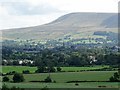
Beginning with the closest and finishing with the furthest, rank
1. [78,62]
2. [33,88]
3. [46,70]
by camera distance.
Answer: [33,88]
[46,70]
[78,62]

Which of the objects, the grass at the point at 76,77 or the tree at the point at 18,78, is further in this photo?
the tree at the point at 18,78

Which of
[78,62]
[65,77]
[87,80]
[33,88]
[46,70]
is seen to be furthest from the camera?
[78,62]

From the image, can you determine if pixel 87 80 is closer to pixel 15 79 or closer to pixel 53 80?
pixel 53 80

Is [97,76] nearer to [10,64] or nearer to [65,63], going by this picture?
[65,63]

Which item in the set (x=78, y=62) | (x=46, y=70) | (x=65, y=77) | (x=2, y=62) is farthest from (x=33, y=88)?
(x=2, y=62)

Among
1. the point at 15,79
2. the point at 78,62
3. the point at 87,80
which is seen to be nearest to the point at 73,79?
the point at 87,80

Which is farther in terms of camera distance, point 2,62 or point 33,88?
point 2,62

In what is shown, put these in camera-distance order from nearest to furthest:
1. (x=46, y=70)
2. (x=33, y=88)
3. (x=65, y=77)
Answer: (x=33, y=88) → (x=65, y=77) → (x=46, y=70)

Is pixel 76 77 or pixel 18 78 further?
pixel 76 77

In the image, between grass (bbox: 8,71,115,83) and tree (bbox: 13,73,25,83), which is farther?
tree (bbox: 13,73,25,83)
